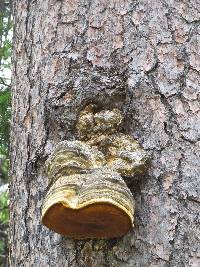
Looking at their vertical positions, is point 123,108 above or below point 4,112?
below

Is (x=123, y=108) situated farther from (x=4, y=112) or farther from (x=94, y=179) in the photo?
(x=4, y=112)

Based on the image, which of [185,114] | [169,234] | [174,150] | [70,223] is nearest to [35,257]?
[70,223]

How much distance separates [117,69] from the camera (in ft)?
7.00

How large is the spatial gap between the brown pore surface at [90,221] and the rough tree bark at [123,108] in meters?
0.12

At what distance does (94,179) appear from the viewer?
1749mm

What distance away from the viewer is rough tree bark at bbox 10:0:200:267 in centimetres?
192

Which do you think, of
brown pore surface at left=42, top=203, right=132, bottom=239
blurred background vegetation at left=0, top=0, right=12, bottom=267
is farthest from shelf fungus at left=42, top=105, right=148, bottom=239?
blurred background vegetation at left=0, top=0, right=12, bottom=267

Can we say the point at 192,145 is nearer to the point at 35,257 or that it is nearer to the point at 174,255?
the point at 174,255

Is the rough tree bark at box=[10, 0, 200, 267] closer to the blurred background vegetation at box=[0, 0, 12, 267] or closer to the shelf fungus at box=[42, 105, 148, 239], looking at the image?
the shelf fungus at box=[42, 105, 148, 239]

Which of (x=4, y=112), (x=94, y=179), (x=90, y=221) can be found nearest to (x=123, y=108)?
(x=94, y=179)

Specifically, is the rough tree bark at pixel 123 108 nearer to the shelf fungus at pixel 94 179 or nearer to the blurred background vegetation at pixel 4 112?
Answer: the shelf fungus at pixel 94 179

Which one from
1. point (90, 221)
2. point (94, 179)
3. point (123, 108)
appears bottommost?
point (90, 221)

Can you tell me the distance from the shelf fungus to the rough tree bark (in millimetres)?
67

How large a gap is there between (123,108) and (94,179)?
16.9 inches
